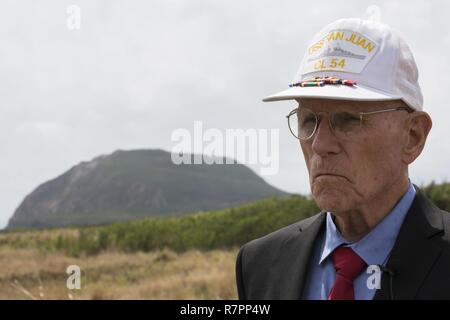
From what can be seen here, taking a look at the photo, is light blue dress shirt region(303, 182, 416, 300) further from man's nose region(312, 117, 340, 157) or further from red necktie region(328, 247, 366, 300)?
man's nose region(312, 117, 340, 157)

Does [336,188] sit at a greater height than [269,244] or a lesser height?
greater

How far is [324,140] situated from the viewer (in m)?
2.29

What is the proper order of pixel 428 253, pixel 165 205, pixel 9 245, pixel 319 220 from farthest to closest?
pixel 165 205
pixel 9 245
pixel 319 220
pixel 428 253

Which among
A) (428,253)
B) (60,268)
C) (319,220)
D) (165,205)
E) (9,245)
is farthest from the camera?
(165,205)

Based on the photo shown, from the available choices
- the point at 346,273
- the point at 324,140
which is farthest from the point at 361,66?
the point at 346,273

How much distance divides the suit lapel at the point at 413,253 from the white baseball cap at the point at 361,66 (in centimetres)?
42

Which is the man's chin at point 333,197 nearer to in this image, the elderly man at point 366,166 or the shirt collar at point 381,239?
the elderly man at point 366,166

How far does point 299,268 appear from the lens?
243 cm

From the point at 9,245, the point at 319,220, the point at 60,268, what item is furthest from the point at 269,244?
the point at 9,245

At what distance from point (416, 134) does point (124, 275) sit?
15.8m

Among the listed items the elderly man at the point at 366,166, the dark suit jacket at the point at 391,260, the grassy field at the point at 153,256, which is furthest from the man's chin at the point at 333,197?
the grassy field at the point at 153,256

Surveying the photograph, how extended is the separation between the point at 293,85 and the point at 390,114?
38 centimetres
